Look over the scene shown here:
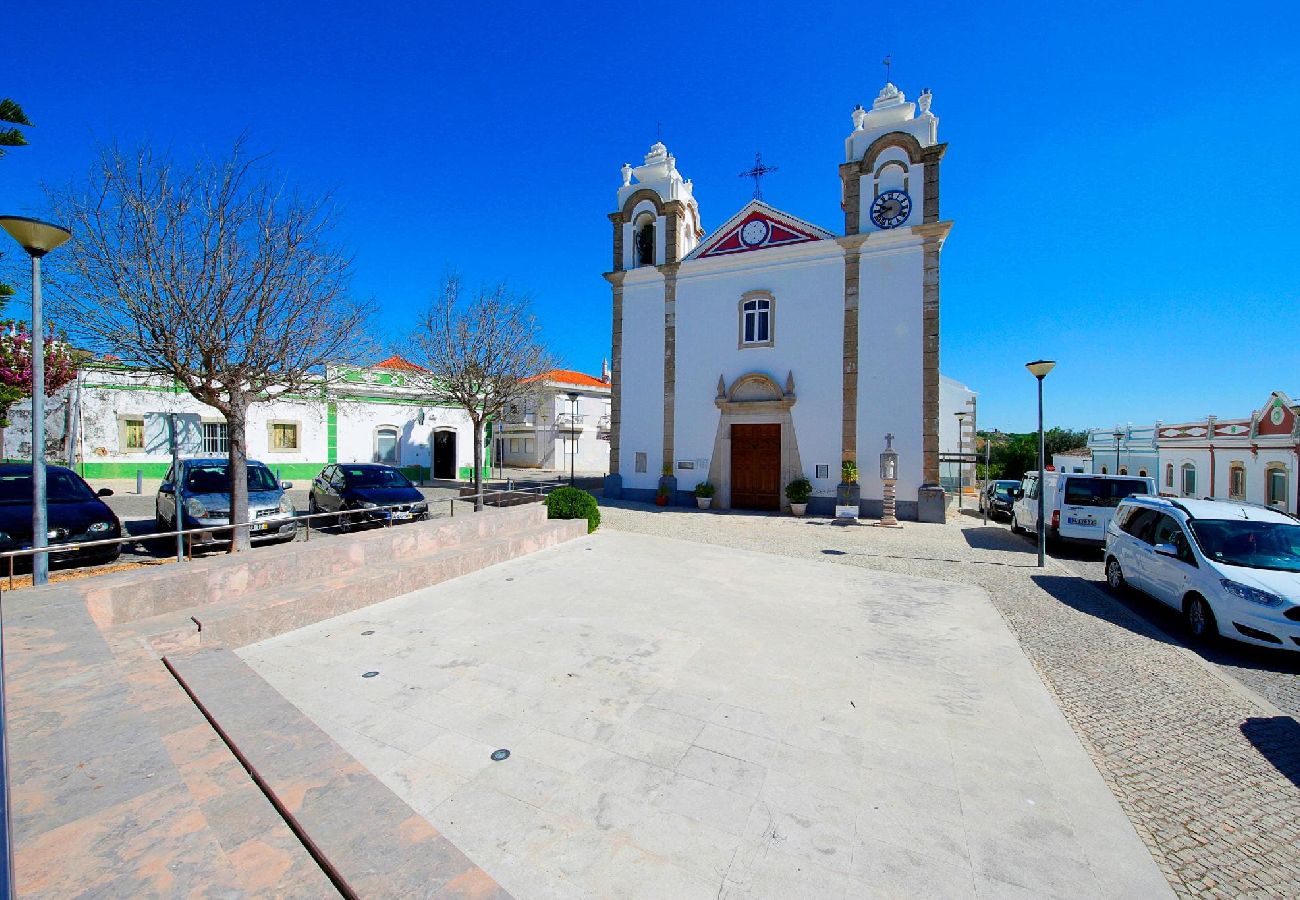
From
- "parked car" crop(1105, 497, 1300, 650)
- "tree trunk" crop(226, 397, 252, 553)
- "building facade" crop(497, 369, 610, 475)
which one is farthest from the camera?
"building facade" crop(497, 369, 610, 475)

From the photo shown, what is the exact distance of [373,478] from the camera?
12766 millimetres

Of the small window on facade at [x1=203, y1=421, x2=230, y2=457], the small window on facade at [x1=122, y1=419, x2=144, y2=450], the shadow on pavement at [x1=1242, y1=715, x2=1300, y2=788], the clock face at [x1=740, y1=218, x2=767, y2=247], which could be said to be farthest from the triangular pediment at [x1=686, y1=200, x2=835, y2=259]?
the small window on facade at [x1=122, y1=419, x2=144, y2=450]

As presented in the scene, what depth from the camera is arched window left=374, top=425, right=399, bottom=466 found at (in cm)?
2358

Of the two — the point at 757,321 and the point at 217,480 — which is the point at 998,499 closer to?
the point at 757,321

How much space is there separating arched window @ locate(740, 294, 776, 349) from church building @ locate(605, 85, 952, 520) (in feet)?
0.16

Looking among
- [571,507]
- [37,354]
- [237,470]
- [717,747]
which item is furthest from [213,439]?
[717,747]

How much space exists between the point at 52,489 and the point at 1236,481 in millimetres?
35673

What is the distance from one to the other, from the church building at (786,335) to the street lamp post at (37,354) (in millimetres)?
15206

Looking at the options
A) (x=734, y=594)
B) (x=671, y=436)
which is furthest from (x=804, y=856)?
(x=671, y=436)

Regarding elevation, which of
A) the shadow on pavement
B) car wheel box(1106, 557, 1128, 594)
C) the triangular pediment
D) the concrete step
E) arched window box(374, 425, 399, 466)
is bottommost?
the shadow on pavement

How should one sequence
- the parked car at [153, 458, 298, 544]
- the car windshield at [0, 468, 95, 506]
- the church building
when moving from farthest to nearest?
1. the church building
2. the parked car at [153, 458, 298, 544]
3. the car windshield at [0, 468, 95, 506]

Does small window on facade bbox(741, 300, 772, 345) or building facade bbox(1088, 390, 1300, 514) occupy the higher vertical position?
small window on facade bbox(741, 300, 772, 345)

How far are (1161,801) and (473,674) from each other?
469 centimetres

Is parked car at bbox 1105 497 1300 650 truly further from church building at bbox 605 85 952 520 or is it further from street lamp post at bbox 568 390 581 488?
street lamp post at bbox 568 390 581 488
